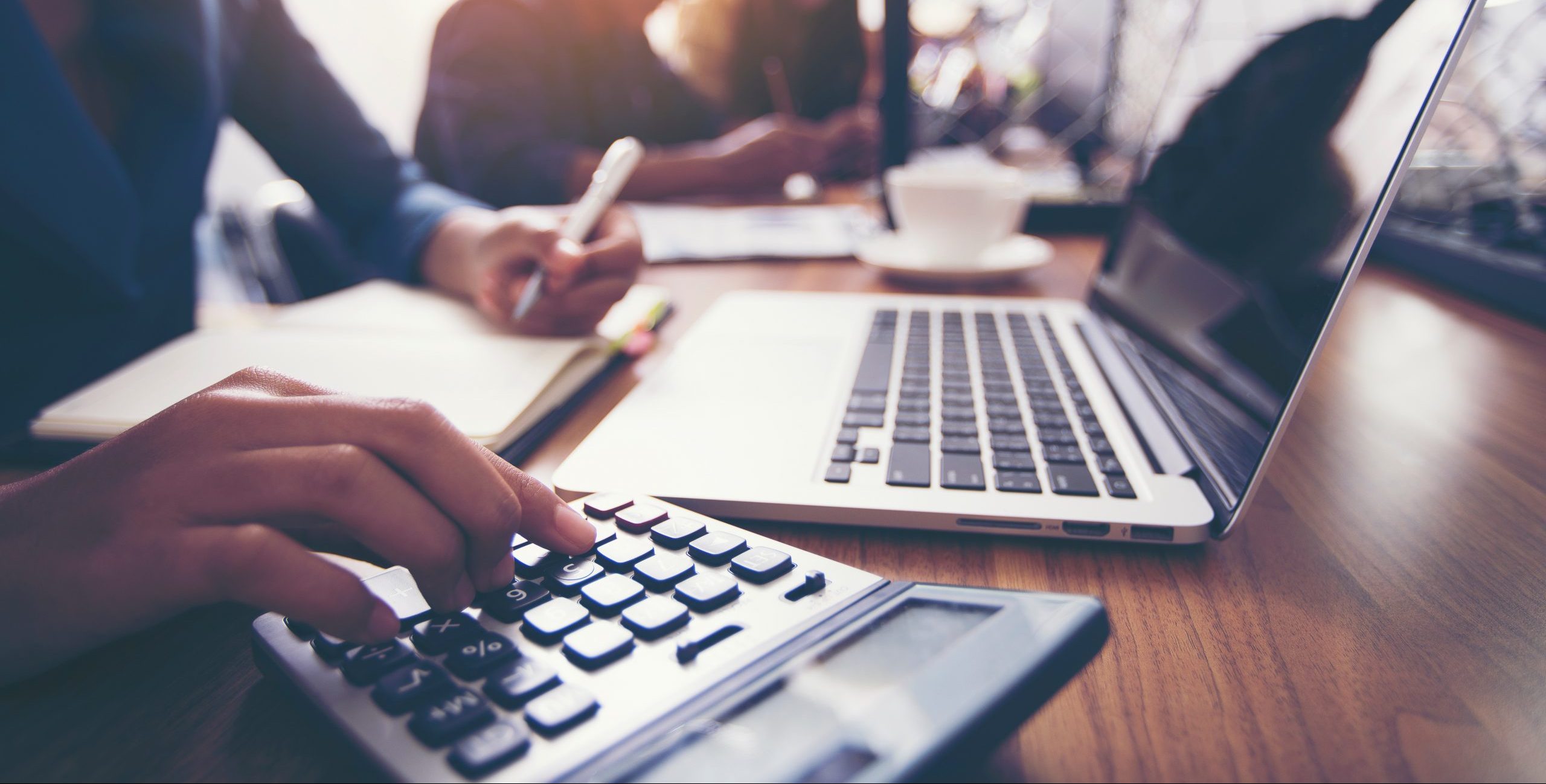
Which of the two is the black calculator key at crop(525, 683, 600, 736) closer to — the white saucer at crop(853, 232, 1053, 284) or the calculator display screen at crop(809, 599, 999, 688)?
the calculator display screen at crop(809, 599, 999, 688)

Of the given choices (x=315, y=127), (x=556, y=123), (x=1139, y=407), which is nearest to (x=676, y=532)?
(x=1139, y=407)

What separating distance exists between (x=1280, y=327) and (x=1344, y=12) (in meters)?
0.17

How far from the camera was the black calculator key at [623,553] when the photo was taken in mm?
227

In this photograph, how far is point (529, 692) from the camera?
175 mm

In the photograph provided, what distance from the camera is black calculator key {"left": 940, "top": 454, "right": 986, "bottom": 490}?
10.9 inches

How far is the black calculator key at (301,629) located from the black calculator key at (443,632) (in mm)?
28

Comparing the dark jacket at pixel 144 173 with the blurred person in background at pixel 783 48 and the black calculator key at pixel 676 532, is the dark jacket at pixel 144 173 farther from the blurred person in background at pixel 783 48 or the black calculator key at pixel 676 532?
the blurred person in background at pixel 783 48

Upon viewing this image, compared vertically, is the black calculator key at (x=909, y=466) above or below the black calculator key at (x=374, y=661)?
above

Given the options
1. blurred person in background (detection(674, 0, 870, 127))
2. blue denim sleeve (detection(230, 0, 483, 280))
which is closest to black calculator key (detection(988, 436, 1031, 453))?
blue denim sleeve (detection(230, 0, 483, 280))

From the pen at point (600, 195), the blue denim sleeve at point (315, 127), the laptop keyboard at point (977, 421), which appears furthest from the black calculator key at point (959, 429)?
the blue denim sleeve at point (315, 127)

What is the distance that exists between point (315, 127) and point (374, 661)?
0.77 m

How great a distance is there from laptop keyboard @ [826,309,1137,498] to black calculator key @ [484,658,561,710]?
137 mm

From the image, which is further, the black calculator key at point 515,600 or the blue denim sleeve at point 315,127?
the blue denim sleeve at point 315,127

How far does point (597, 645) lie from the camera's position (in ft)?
0.63
